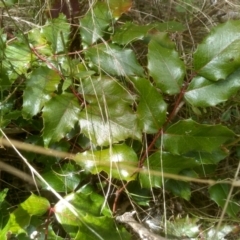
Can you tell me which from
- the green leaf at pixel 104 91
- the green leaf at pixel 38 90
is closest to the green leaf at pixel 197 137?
the green leaf at pixel 104 91

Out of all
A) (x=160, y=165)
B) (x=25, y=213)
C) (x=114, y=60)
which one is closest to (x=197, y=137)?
(x=160, y=165)

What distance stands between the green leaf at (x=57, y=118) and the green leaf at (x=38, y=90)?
0.06 feet

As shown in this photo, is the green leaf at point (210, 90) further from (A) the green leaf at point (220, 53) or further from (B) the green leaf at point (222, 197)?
(B) the green leaf at point (222, 197)

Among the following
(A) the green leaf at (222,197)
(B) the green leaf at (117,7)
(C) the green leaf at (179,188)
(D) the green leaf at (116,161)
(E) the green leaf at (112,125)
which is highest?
(B) the green leaf at (117,7)

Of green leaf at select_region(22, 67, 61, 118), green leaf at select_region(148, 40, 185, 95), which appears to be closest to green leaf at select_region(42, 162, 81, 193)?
green leaf at select_region(22, 67, 61, 118)

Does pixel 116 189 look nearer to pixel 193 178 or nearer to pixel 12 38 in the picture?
pixel 193 178

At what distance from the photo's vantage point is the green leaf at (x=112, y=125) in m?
0.84

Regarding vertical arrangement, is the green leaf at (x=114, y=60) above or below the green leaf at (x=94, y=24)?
below

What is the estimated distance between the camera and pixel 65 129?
2.72 ft

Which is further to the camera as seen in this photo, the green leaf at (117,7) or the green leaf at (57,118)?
the green leaf at (117,7)

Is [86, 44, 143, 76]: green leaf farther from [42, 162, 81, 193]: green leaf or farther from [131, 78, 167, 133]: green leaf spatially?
[42, 162, 81, 193]: green leaf

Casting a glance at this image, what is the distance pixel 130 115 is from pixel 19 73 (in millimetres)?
224

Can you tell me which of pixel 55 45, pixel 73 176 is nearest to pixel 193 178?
pixel 73 176

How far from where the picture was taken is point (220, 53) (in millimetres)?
834
